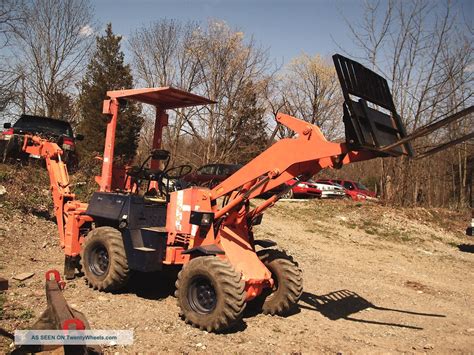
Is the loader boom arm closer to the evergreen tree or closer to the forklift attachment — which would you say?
the forklift attachment

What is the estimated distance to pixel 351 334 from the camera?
19.7 ft

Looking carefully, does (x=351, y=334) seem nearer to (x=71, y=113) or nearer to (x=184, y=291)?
(x=184, y=291)

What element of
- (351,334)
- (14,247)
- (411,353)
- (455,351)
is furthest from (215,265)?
(14,247)

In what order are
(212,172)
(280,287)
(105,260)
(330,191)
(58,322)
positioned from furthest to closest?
(330,191) → (212,172) → (105,260) → (280,287) → (58,322)

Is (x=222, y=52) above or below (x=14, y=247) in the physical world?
above

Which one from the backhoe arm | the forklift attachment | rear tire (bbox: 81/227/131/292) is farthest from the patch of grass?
the forklift attachment

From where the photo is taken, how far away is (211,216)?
6.23 meters

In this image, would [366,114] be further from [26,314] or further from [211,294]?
[26,314]

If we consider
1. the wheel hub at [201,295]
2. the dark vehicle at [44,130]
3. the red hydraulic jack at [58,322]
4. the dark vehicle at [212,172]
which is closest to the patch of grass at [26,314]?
the red hydraulic jack at [58,322]

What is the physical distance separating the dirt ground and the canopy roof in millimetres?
2914

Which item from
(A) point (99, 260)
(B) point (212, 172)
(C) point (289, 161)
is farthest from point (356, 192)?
(C) point (289, 161)

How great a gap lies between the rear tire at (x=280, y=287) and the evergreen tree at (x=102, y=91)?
63.0 ft

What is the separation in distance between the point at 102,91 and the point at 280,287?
2336 cm

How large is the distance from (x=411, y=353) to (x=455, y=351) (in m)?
0.68
